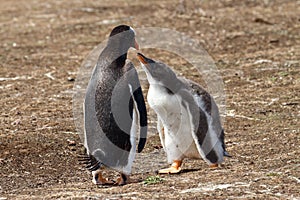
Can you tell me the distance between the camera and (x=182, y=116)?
23.5ft

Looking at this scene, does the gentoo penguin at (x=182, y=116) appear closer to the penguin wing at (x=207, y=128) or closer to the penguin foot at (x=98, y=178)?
the penguin wing at (x=207, y=128)

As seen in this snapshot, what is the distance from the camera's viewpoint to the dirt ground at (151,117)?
6512 mm

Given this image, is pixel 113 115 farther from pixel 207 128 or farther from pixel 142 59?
pixel 207 128

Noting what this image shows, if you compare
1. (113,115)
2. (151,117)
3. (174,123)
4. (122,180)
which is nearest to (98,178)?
(122,180)

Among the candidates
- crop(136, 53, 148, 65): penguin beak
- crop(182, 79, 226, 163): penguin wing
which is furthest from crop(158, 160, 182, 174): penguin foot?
crop(136, 53, 148, 65): penguin beak

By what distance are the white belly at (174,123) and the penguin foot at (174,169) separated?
0.05 metres

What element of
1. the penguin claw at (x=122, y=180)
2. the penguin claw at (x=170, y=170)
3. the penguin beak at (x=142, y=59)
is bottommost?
the penguin claw at (x=170, y=170)

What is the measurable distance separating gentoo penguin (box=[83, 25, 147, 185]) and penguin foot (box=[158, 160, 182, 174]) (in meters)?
0.51

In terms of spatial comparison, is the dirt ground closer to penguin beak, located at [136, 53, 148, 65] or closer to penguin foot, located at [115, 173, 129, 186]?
penguin foot, located at [115, 173, 129, 186]

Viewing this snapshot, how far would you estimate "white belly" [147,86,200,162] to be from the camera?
279 inches

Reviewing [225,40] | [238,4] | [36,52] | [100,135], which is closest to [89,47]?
[36,52]

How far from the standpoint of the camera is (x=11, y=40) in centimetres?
1509

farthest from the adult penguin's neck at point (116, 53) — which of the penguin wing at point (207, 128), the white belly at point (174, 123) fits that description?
the penguin wing at point (207, 128)

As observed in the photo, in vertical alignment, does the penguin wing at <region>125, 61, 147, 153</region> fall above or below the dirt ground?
above
